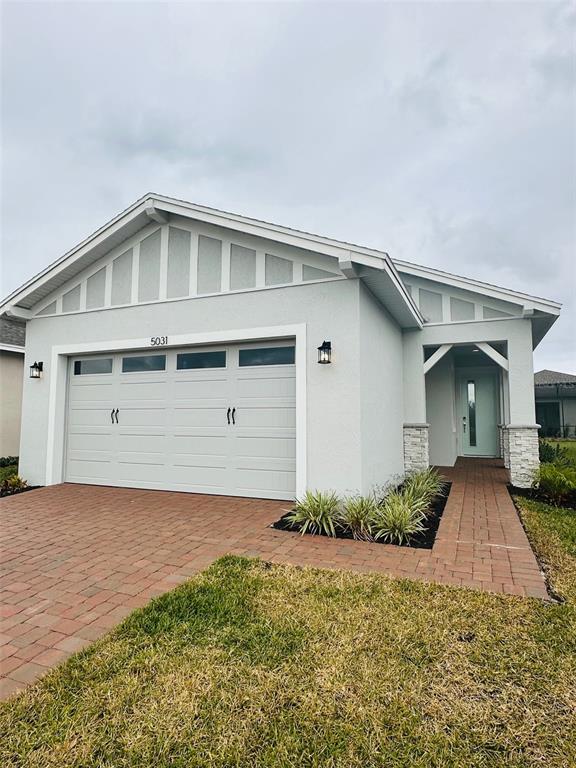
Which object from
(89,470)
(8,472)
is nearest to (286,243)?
(89,470)

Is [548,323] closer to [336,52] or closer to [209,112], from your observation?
[336,52]

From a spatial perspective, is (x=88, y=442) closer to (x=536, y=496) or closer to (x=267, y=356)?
(x=267, y=356)

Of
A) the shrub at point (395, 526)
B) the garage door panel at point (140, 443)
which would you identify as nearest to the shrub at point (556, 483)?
the shrub at point (395, 526)

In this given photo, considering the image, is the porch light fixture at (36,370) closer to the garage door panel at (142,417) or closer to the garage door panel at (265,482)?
Result: the garage door panel at (142,417)

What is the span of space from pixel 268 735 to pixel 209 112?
1272cm

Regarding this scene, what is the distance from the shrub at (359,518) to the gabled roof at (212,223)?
10.8 ft

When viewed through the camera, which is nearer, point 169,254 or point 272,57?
point 169,254

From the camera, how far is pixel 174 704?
7.49 feet

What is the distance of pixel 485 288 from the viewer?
909cm

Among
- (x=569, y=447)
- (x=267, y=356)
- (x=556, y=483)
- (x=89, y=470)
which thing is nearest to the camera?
(x=267, y=356)

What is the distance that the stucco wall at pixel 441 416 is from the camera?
12.8m

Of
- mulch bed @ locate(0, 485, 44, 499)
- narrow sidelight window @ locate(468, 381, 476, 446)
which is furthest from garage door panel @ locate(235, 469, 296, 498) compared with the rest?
narrow sidelight window @ locate(468, 381, 476, 446)

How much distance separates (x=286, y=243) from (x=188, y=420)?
11.7ft

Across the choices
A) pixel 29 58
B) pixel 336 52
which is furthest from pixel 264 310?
pixel 29 58
